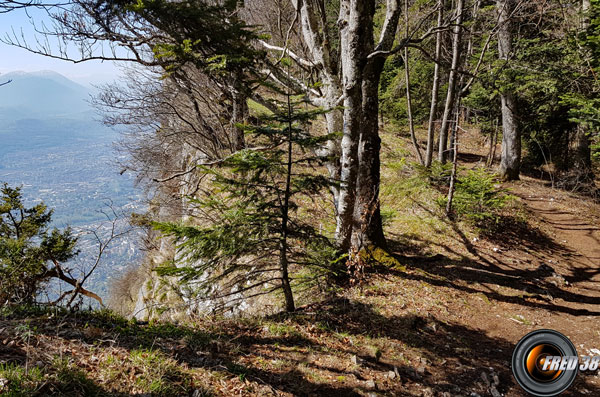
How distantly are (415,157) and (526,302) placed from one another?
10033 millimetres

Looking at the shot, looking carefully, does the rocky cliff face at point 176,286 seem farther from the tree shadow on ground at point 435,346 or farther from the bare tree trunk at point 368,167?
the bare tree trunk at point 368,167

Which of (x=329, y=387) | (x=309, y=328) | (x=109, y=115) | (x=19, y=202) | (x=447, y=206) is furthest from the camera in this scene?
(x=109, y=115)

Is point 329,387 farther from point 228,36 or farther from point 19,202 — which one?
point 19,202

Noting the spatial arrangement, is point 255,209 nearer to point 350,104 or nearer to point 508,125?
point 350,104

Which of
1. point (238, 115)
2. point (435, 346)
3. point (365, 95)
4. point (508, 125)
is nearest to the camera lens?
point (435, 346)

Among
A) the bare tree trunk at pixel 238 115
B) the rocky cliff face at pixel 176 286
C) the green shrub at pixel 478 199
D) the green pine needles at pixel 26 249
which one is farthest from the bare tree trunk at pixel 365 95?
the green pine needles at pixel 26 249

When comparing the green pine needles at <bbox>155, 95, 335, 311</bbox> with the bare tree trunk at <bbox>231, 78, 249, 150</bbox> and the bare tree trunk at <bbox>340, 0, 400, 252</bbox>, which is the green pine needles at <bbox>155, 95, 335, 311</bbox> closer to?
the bare tree trunk at <bbox>340, 0, 400, 252</bbox>

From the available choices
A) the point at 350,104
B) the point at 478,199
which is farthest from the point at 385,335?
the point at 478,199

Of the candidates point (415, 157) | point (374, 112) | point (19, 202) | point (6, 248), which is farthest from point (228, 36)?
point (415, 157)

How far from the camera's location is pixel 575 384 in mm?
3715

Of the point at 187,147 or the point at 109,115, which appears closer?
the point at 109,115

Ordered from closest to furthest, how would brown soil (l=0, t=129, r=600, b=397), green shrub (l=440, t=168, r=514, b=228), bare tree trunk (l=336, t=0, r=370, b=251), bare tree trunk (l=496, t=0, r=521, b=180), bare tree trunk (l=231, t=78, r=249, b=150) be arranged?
brown soil (l=0, t=129, r=600, b=397), bare tree trunk (l=336, t=0, r=370, b=251), green shrub (l=440, t=168, r=514, b=228), bare tree trunk (l=231, t=78, r=249, b=150), bare tree trunk (l=496, t=0, r=521, b=180)

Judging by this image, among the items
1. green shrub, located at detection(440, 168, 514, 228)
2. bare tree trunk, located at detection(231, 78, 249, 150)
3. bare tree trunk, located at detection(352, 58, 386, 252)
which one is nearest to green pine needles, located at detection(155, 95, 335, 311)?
bare tree trunk, located at detection(352, 58, 386, 252)

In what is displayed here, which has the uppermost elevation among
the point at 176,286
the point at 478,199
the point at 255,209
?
the point at 255,209
